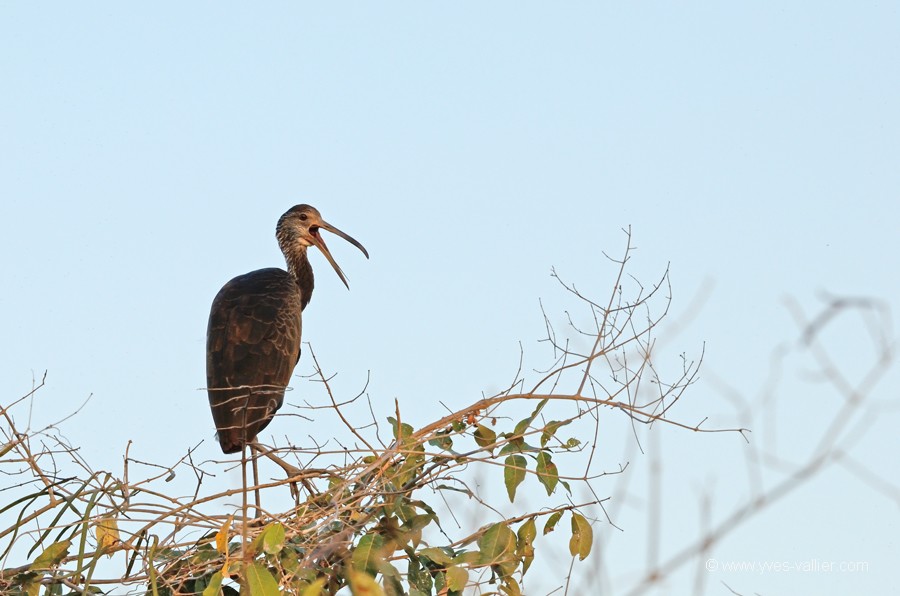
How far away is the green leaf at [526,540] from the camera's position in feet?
11.9

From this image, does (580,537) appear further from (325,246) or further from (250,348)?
(325,246)

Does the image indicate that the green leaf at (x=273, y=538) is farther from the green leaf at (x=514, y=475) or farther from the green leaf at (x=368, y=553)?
the green leaf at (x=514, y=475)

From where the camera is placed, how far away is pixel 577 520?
367cm

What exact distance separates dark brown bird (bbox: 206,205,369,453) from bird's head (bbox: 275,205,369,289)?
96 centimetres

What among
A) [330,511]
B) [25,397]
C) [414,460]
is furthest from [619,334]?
[25,397]

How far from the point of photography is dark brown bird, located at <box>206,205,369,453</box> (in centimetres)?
594

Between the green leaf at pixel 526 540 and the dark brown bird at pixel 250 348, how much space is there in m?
2.33

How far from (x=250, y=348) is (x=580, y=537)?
305cm

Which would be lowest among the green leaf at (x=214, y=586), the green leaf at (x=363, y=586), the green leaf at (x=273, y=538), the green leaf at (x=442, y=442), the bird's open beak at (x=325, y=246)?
→ the green leaf at (x=363, y=586)

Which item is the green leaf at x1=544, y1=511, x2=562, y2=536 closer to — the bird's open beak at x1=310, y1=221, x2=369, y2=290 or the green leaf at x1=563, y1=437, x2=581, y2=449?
the green leaf at x1=563, y1=437, x2=581, y2=449

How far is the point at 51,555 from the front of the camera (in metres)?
3.58

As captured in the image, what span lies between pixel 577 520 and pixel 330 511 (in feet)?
2.57

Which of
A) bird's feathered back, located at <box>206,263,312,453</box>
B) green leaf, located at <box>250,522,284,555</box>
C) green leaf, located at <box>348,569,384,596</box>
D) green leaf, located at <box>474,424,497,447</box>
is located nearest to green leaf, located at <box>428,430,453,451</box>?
green leaf, located at <box>474,424,497,447</box>

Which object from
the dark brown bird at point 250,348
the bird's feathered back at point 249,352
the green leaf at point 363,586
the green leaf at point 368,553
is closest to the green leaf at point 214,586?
the green leaf at point 368,553
